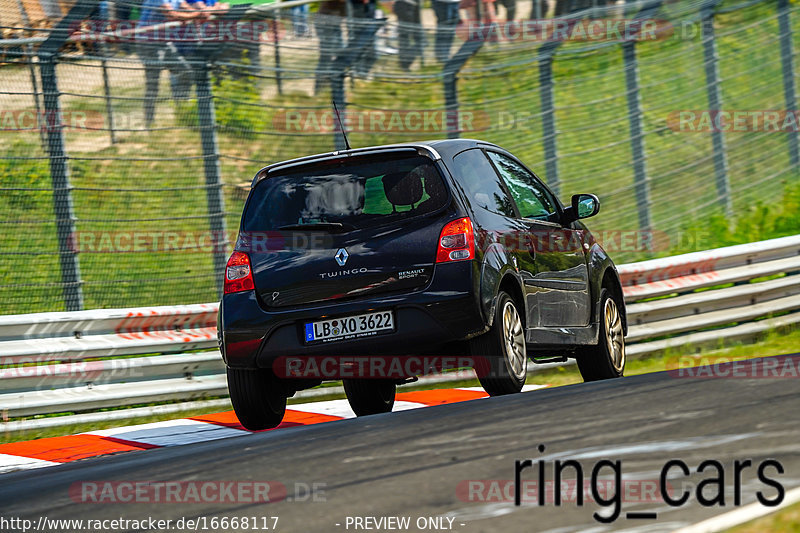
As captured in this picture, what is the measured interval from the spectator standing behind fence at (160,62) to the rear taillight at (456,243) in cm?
593

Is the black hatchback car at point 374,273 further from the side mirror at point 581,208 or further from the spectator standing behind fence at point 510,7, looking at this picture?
the spectator standing behind fence at point 510,7

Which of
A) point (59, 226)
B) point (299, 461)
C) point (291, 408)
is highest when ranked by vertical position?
point (299, 461)

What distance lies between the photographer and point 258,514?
457 centimetres

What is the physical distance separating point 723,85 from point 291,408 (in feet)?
27.4

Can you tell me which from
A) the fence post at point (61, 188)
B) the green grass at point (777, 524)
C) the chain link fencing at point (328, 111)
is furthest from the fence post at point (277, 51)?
the green grass at point (777, 524)

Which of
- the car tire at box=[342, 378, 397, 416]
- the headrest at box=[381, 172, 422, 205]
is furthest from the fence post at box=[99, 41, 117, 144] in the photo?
the headrest at box=[381, 172, 422, 205]

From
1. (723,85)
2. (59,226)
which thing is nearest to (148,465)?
(59,226)

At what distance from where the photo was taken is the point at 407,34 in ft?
47.6

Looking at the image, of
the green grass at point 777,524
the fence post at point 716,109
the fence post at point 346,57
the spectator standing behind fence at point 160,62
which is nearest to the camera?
the green grass at point 777,524

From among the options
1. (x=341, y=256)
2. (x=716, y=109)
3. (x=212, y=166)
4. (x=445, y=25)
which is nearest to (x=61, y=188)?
(x=212, y=166)

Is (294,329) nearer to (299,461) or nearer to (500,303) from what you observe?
(500,303)

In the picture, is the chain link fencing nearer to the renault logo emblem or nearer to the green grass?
the renault logo emblem

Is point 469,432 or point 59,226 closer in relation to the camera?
point 469,432

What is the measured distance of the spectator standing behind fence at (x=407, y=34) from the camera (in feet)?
47.5
